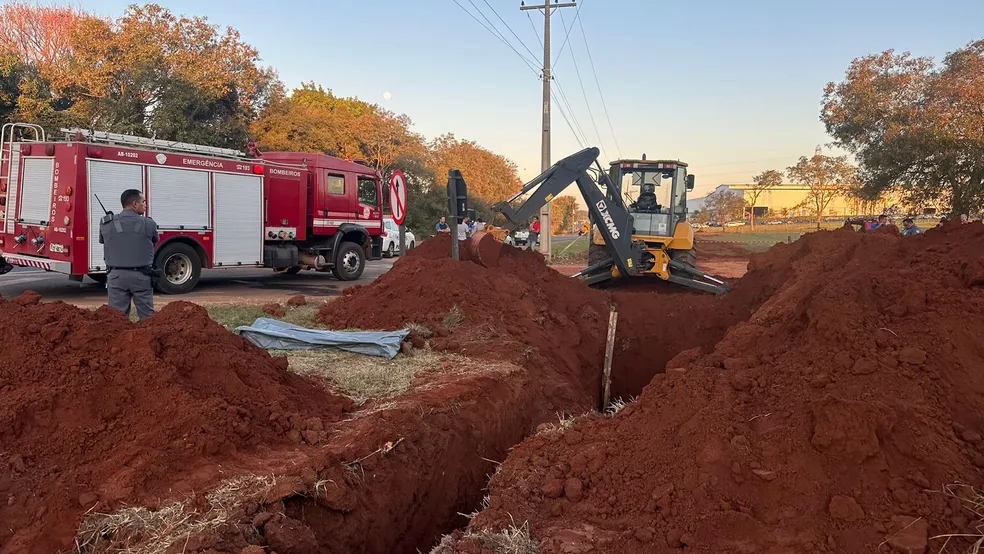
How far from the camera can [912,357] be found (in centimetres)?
374

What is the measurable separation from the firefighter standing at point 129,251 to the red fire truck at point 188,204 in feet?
13.1

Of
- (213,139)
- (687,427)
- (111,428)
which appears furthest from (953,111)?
(213,139)

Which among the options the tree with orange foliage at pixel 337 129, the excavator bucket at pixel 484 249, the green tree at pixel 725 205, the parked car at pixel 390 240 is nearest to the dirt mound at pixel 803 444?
the excavator bucket at pixel 484 249

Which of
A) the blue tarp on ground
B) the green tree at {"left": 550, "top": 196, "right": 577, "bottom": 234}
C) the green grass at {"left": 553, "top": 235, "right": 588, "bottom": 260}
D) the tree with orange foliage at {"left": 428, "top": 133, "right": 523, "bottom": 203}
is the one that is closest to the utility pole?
the green grass at {"left": 553, "top": 235, "right": 588, "bottom": 260}

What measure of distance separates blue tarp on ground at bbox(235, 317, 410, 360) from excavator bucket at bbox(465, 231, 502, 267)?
2.73 metres

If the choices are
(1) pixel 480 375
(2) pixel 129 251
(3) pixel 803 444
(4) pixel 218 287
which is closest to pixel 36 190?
(4) pixel 218 287

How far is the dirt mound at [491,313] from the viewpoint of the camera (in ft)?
24.7

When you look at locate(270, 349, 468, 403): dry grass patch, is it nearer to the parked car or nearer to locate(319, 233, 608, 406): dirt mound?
locate(319, 233, 608, 406): dirt mound

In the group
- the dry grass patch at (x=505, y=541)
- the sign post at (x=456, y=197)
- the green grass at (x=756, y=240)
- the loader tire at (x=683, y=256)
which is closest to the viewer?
the dry grass patch at (x=505, y=541)

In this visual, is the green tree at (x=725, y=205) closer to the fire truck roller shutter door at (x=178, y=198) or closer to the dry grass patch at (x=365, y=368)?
the fire truck roller shutter door at (x=178, y=198)

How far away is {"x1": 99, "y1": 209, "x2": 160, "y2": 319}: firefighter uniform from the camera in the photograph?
6562mm

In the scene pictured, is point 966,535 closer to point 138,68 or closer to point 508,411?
point 508,411

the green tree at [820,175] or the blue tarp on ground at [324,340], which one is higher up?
the green tree at [820,175]

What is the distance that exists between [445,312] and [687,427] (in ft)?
15.3
